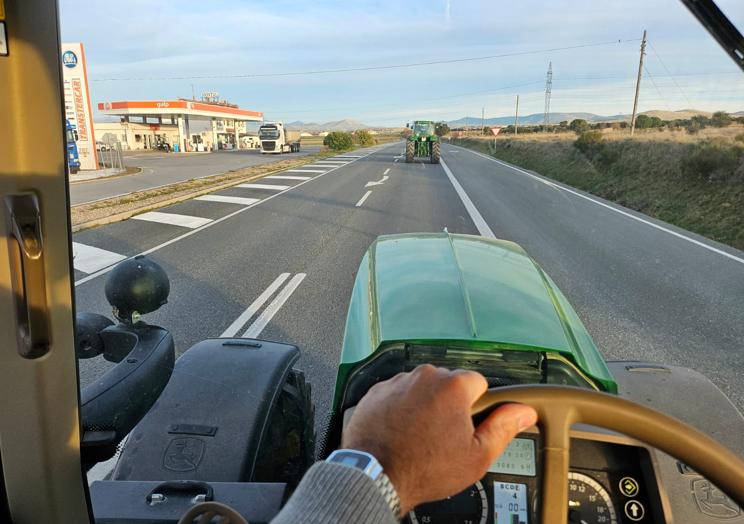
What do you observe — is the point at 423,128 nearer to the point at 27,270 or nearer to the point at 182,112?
the point at 182,112

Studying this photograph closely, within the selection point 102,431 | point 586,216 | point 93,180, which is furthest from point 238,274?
point 93,180

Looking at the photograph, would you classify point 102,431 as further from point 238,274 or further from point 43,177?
point 238,274

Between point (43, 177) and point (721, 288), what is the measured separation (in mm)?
8261

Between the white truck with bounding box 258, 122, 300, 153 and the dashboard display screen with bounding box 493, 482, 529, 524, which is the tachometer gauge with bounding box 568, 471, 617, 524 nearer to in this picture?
the dashboard display screen with bounding box 493, 482, 529, 524

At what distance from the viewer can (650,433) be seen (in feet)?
3.16

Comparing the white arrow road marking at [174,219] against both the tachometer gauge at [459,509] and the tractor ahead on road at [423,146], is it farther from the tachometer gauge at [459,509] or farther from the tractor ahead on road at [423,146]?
the tractor ahead on road at [423,146]

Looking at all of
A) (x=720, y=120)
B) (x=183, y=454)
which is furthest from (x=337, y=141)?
(x=183, y=454)

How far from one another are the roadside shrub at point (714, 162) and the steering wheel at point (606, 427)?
61.6 ft

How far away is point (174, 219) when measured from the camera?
11680 mm

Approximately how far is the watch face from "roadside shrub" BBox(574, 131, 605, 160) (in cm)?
2924

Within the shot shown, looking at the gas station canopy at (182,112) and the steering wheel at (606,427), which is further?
the gas station canopy at (182,112)

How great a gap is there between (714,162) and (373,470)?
2038 cm

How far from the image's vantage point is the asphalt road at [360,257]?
5184 mm

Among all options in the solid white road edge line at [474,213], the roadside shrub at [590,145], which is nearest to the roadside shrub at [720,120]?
the roadside shrub at [590,145]
